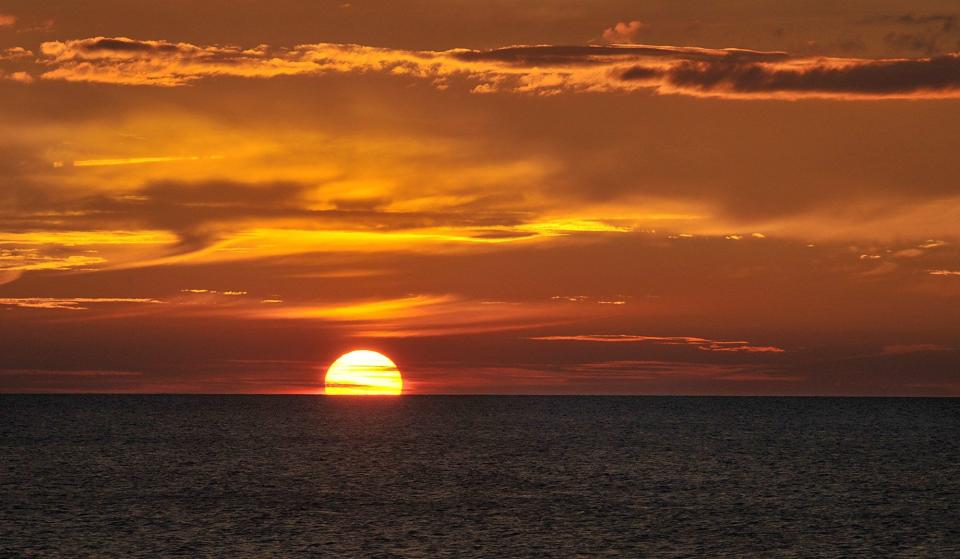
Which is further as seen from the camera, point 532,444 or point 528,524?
point 532,444

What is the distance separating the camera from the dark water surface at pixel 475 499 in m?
47.3

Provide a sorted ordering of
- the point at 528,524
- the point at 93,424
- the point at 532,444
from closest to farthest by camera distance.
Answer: the point at 528,524, the point at 532,444, the point at 93,424

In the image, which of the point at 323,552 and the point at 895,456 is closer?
the point at 323,552

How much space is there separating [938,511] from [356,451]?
199 ft

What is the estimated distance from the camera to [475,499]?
6438 centimetres

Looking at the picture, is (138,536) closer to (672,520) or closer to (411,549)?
(411,549)

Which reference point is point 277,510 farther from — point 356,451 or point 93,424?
point 93,424

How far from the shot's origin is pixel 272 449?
11494 centimetres

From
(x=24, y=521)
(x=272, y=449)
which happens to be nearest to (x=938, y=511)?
(x=24, y=521)

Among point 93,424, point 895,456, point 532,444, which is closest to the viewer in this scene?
point 895,456

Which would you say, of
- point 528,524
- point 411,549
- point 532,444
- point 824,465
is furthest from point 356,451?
point 411,549

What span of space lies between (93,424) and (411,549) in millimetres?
151347

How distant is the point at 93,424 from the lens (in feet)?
606

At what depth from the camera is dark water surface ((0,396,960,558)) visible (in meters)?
47.3
